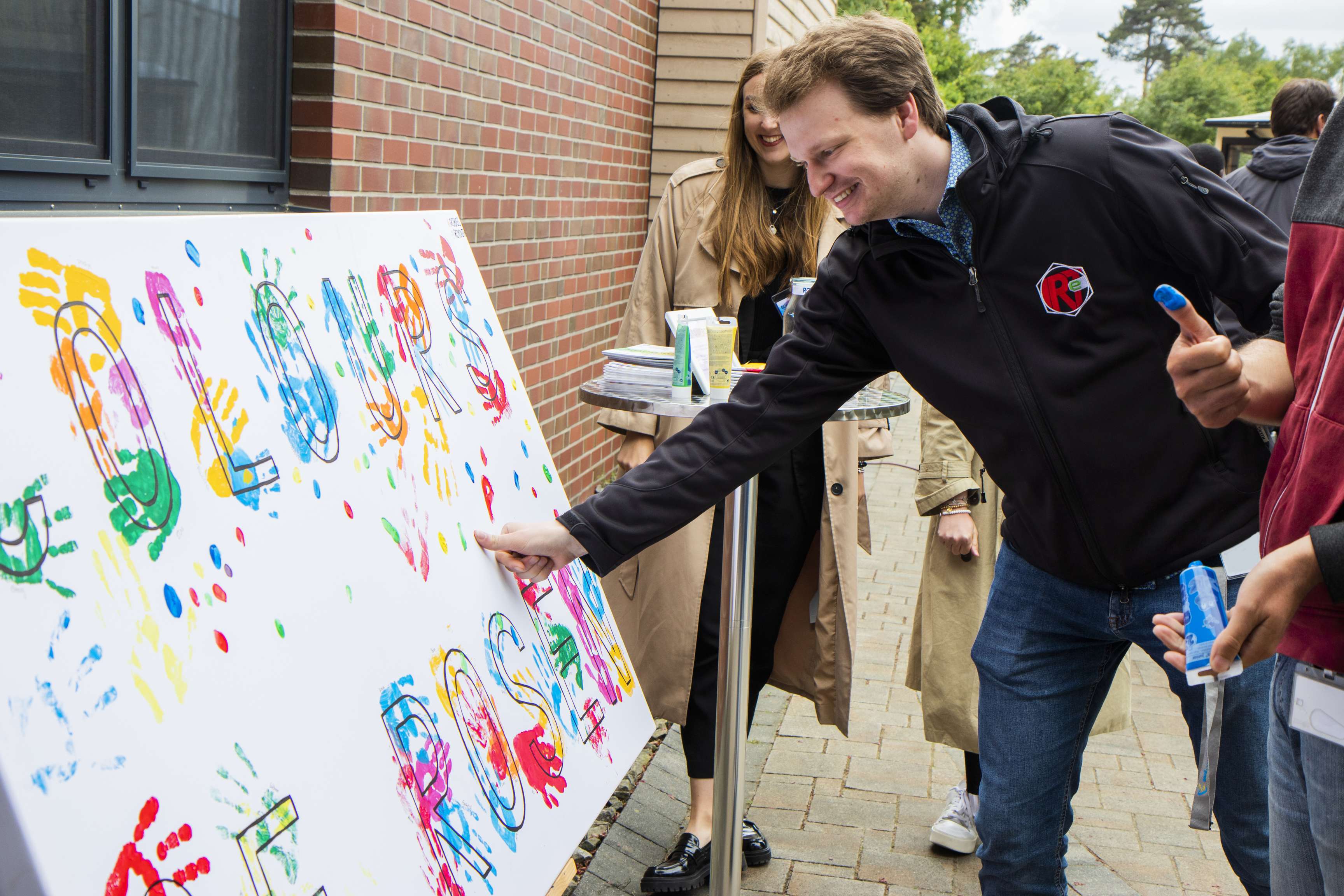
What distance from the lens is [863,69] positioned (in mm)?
1957

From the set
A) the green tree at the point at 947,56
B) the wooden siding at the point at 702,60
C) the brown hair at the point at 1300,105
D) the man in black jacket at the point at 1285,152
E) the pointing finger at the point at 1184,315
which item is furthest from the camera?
the green tree at the point at 947,56

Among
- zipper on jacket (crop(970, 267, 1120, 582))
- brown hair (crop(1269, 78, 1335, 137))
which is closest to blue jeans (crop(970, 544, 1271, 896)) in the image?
zipper on jacket (crop(970, 267, 1120, 582))

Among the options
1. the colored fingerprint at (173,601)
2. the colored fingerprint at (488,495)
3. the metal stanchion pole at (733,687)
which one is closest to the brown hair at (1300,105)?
the metal stanchion pole at (733,687)

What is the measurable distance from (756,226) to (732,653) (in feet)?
4.05

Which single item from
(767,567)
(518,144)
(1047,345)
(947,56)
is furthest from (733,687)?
(947,56)

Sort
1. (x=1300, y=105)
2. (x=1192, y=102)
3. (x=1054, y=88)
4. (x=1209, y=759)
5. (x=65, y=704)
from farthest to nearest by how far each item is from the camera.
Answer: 1. (x=1192, y=102)
2. (x=1054, y=88)
3. (x=1300, y=105)
4. (x=1209, y=759)
5. (x=65, y=704)

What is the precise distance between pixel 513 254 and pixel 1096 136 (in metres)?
2.71

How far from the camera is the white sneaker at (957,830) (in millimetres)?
3312

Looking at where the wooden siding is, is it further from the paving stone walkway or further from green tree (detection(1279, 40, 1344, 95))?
green tree (detection(1279, 40, 1344, 95))

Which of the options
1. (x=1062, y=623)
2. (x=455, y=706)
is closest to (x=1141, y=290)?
(x=1062, y=623)

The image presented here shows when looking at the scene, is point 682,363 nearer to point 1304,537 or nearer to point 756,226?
point 756,226

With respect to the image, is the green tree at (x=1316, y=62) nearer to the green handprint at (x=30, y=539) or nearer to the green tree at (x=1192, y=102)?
the green tree at (x=1192, y=102)

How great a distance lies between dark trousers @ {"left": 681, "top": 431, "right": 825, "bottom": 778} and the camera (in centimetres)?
317

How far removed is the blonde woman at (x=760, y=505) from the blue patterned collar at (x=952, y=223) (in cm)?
109
